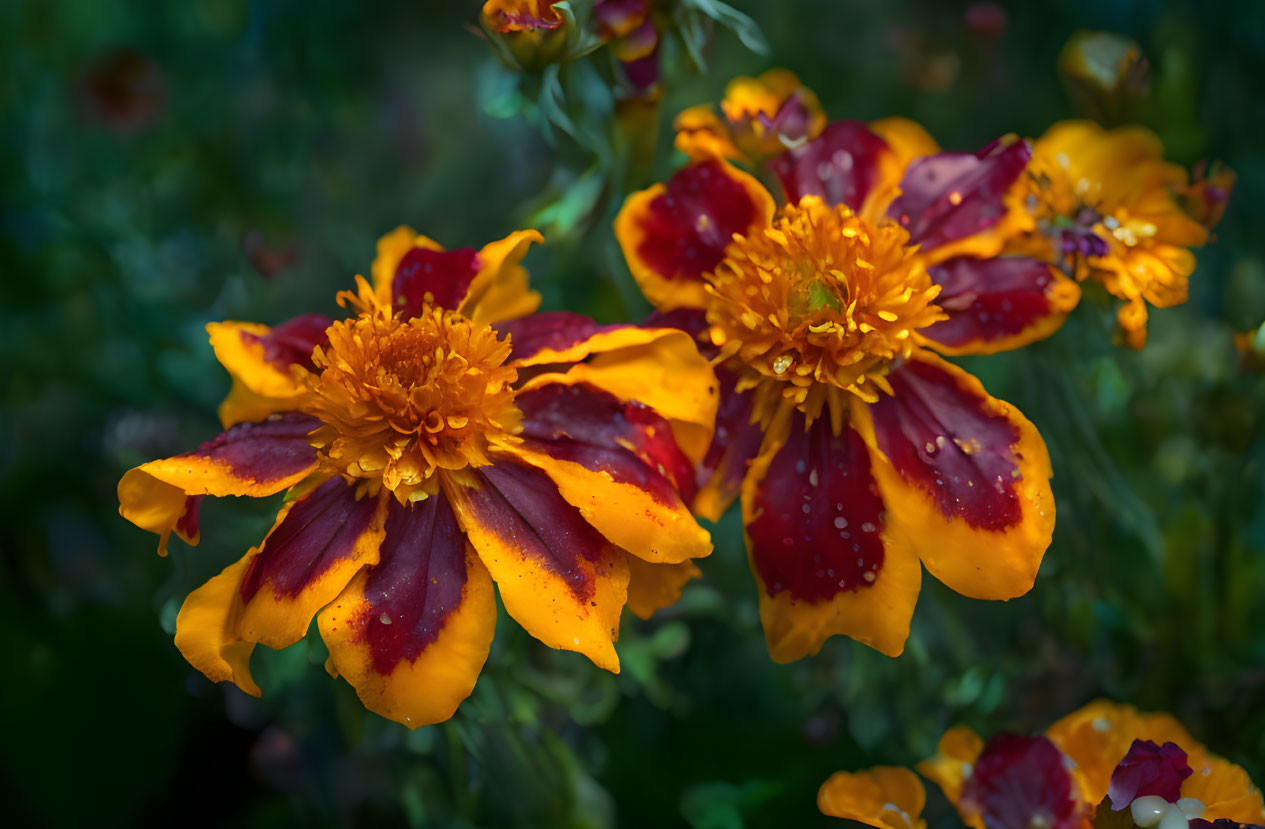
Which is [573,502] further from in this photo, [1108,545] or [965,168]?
[1108,545]

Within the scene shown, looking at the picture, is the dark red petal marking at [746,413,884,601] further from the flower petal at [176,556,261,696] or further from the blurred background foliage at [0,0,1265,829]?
the flower petal at [176,556,261,696]

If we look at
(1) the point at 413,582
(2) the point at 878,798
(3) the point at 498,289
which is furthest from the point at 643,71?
(2) the point at 878,798

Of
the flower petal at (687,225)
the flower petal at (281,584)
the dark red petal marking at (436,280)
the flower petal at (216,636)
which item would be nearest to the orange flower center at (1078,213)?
the flower petal at (687,225)

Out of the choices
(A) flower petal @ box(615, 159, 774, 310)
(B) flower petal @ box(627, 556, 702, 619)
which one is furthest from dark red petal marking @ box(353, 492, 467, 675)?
(A) flower petal @ box(615, 159, 774, 310)

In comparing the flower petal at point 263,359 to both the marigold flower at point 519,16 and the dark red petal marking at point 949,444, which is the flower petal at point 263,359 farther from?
the dark red petal marking at point 949,444

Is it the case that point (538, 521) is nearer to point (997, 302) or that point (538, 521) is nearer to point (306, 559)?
point (306, 559)
